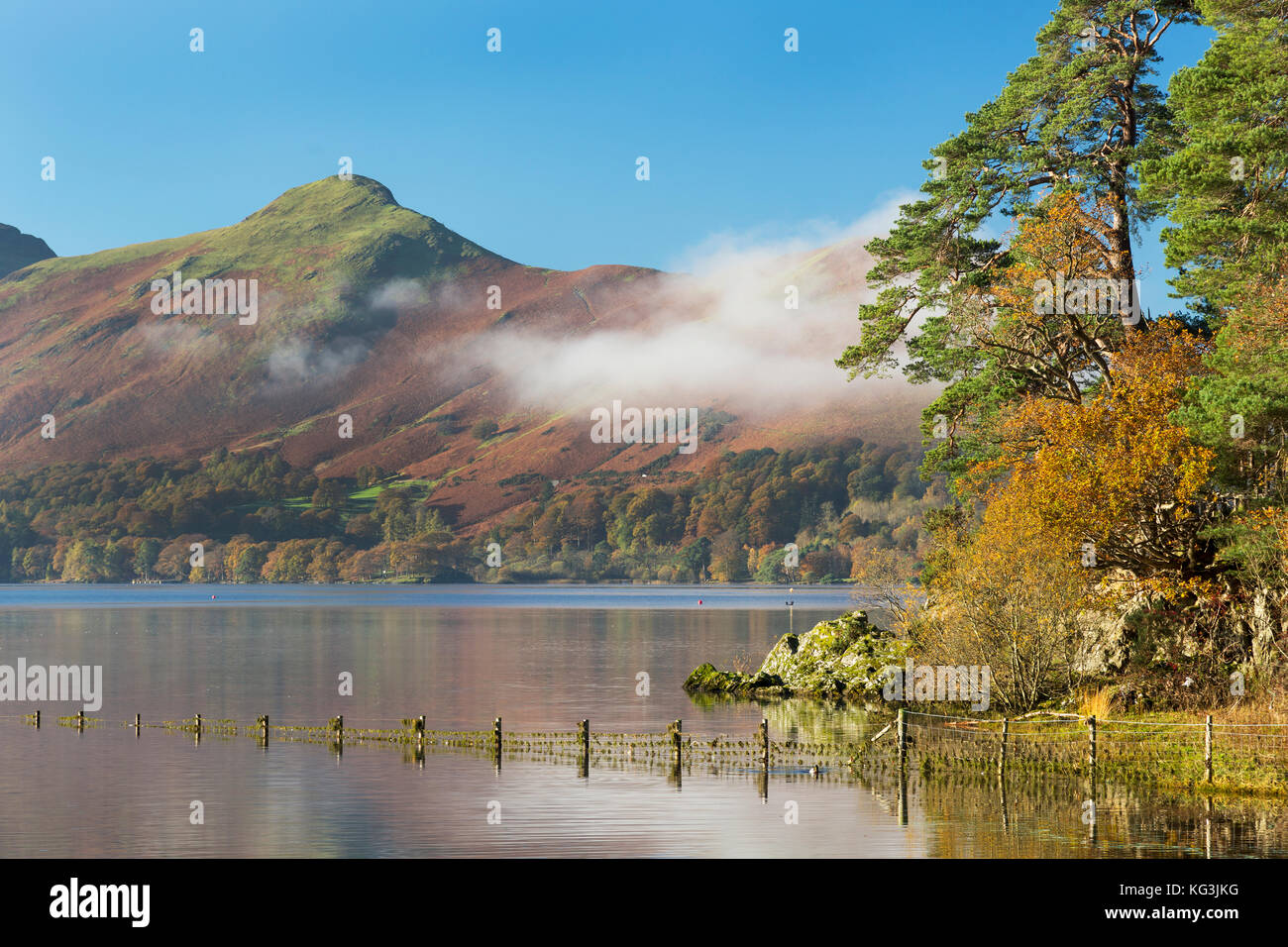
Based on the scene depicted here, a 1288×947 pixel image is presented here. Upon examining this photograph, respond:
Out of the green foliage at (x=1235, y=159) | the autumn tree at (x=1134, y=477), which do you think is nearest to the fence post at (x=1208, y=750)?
the autumn tree at (x=1134, y=477)

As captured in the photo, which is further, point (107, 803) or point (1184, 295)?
point (1184, 295)

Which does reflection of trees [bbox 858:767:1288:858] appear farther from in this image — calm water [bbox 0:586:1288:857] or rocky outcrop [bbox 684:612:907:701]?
rocky outcrop [bbox 684:612:907:701]

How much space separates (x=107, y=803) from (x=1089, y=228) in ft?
146

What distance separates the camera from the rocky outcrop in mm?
68938

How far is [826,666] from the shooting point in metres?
72.2

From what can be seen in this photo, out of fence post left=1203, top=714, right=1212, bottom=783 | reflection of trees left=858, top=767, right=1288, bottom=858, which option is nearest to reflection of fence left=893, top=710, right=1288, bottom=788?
fence post left=1203, top=714, right=1212, bottom=783

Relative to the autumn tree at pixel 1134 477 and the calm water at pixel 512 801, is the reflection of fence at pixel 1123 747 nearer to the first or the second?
the calm water at pixel 512 801

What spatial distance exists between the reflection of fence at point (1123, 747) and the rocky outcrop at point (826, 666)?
1546 cm

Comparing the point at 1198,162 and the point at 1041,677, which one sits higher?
the point at 1198,162
